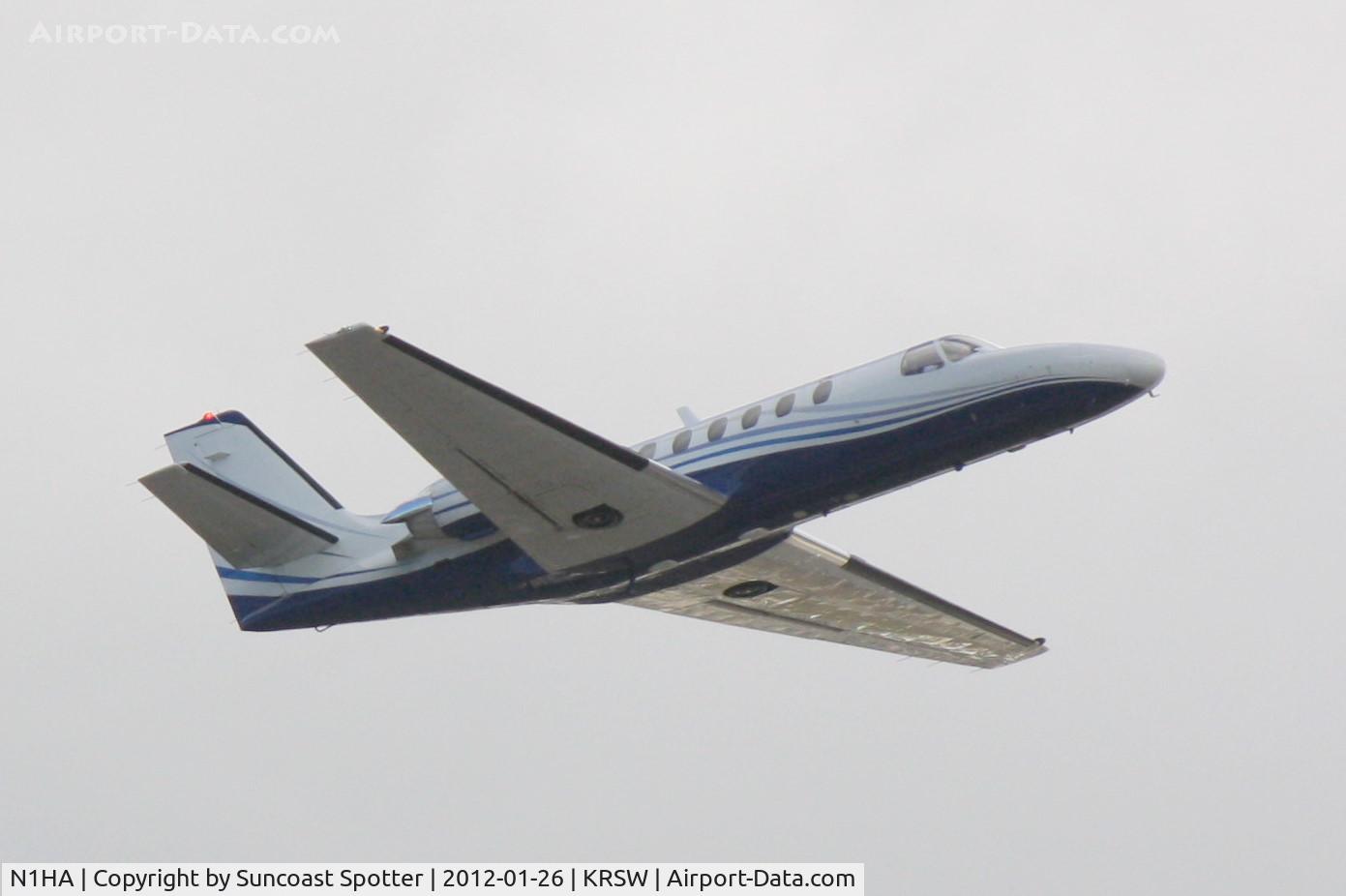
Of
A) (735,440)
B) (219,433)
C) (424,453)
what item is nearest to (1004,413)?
(735,440)

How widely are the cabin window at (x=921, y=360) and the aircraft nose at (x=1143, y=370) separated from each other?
7.62 feet

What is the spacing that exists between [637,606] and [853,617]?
3757mm

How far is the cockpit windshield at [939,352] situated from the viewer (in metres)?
24.6

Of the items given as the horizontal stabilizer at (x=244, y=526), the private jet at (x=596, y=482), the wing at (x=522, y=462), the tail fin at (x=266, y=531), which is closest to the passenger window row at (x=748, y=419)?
the private jet at (x=596, y=482)

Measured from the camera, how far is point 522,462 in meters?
24.3

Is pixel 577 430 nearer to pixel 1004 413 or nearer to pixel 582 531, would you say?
pixel 582 531

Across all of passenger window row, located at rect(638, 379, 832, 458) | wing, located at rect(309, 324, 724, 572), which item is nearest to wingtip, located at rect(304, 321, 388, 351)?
wing, located at rect(309, 324, 724, 572)

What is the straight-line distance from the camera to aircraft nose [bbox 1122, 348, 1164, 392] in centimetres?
2367

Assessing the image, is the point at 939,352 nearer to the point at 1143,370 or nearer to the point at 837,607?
the point at 1143,370

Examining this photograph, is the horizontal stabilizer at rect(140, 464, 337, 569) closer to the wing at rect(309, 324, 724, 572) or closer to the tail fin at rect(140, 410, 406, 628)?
the tail fin at rect(140, 410, 406, 628)

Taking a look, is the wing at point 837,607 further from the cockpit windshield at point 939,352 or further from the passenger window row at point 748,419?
the cockpit windshield at point 939,352

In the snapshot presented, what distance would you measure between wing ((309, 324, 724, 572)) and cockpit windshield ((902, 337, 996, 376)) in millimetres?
2995

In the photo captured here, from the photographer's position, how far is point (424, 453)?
24047 millimetres

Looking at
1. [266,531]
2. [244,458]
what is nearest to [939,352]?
[266,531]
